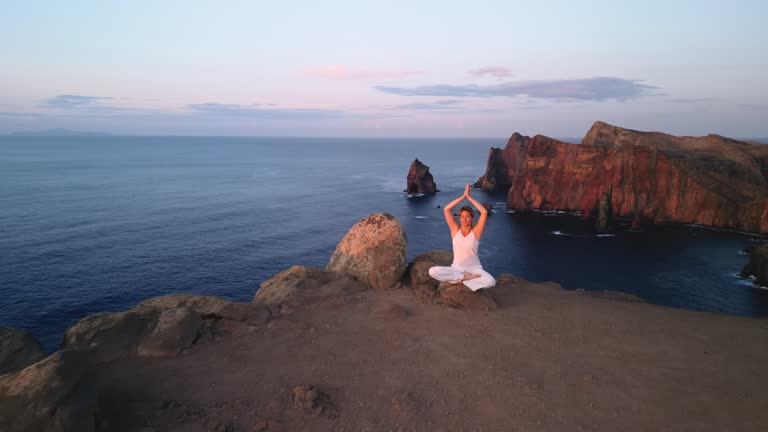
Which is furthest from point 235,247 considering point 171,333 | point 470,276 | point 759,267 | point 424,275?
point 759,267

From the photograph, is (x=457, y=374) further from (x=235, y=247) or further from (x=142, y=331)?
(x=235, y=247)

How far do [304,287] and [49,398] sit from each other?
932cm

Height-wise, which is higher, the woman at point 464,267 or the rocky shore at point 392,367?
the woman at point 464,267

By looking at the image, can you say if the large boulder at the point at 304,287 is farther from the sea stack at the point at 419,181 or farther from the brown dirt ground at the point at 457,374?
the sea stack at the point at 419,181

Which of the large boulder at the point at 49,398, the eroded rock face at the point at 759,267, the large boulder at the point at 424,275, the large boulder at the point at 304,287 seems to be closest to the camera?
the large boulder at the point at 49,398

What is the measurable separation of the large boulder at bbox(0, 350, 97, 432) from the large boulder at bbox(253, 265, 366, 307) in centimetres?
738

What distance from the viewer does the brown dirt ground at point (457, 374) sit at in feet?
28.7

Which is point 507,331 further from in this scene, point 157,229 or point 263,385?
point 157,229

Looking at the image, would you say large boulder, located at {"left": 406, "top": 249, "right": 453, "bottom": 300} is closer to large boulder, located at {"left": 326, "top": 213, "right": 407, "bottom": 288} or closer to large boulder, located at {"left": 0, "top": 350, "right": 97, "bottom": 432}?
large boulder, located at {"left": 326, "top": 213, "right": 407, "bottom": 288}

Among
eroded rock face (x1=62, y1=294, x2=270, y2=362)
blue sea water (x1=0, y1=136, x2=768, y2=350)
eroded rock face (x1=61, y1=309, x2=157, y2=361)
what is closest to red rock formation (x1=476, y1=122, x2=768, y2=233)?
blue sea water (x1=0, y1=136, x2=768, y2=350)

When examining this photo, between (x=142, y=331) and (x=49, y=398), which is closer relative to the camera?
(x=49, y=398)

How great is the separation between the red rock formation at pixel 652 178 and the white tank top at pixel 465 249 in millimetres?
71917

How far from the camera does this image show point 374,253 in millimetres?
17859

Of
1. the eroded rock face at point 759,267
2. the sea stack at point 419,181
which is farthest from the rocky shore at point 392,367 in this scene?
the sea stack at point 419,181
